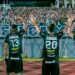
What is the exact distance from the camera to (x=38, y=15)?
2839cm

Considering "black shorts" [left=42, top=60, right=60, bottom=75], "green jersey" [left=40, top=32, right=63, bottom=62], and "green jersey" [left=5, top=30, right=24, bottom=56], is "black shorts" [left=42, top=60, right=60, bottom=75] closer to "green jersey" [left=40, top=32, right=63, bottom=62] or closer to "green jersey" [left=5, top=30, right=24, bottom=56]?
"green jersey" [left=40, top=32, right=63, bottom=62]

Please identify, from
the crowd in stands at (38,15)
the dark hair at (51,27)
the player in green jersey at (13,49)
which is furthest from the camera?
the crowd in stands at (38,15)

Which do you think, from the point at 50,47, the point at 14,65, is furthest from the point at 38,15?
the point at 50,47

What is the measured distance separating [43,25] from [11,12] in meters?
5.58

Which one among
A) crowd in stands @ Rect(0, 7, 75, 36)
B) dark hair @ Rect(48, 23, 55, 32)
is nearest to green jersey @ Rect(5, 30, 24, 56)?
dark hair @ Rect(48, 23, 55, 32)

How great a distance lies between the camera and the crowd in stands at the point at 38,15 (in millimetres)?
25562

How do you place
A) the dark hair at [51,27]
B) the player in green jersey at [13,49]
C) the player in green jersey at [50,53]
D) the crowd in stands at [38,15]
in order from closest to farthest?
the dark hair at [51,27] < the player in green jersey at [50,53] < the player in green jersey at [13,49] < the crowd in stands at [38,15]

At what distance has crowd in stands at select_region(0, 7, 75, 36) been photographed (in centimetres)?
2556

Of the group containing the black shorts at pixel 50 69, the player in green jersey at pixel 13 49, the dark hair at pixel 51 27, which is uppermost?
the dark hair at pixel 51 27

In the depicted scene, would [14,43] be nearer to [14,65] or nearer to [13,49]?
[13,49]

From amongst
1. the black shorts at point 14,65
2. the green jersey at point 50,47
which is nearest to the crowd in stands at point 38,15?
the black shorts at point 14,65

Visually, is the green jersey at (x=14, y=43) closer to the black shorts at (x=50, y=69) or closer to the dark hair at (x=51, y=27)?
the black shorts at (x=50, y=69)

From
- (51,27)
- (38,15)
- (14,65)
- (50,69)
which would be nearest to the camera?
(51,27)

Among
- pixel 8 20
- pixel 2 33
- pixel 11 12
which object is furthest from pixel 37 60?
pixel 11 12
